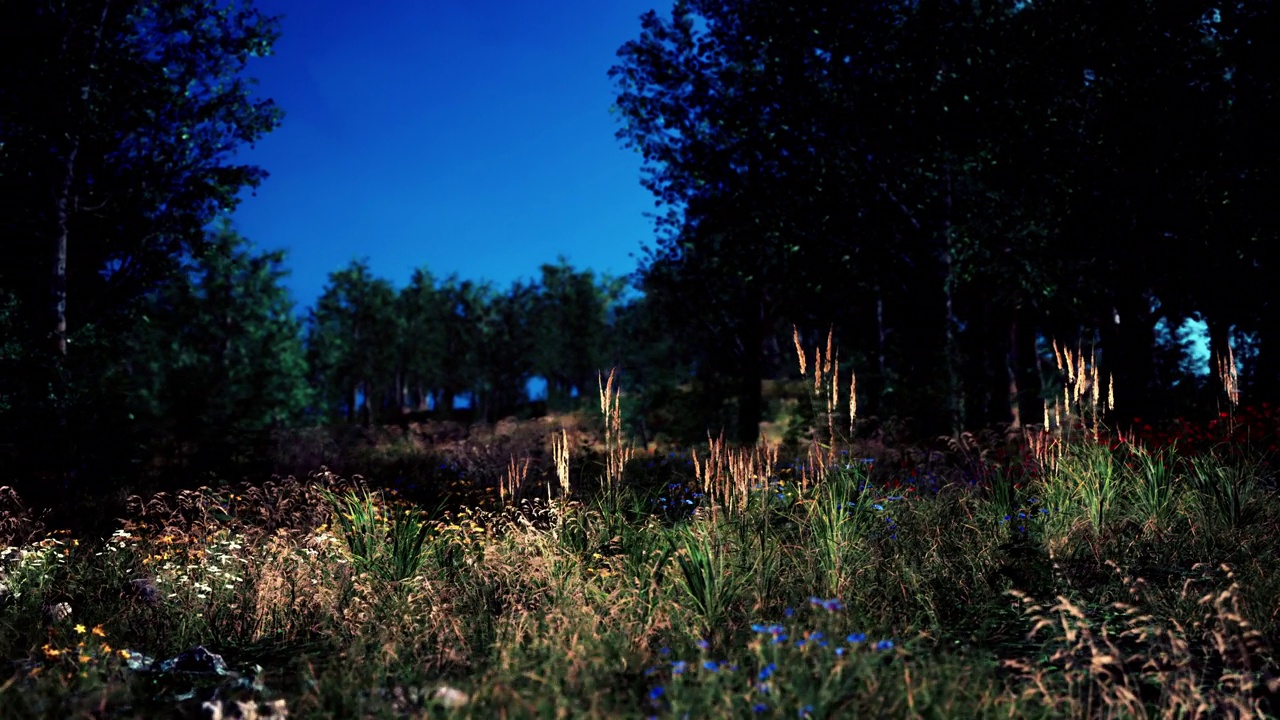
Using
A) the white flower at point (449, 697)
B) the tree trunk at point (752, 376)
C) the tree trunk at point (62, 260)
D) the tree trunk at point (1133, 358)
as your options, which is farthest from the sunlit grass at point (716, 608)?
the tree trunk at point (752, 376)

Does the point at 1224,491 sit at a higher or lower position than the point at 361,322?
lower

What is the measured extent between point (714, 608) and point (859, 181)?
12266 millimetres

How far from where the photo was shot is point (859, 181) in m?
16.0

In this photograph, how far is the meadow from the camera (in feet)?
14.0

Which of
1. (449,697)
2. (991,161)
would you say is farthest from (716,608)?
(991,161)

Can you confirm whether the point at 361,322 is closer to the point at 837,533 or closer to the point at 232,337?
the point at 232,337

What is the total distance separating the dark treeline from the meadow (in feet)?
21.3

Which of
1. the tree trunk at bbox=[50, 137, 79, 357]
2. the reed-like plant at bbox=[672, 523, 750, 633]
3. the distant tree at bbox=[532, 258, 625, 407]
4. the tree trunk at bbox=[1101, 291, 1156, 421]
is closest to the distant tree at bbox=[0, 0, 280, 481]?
the tree trunk at bbox=[50, 137, 79, 357]

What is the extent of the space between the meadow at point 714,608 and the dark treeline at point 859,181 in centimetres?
650

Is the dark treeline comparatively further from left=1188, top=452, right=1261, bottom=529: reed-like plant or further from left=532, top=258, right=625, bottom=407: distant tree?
left=532, top=258, right=625, bottom=407: distant tree

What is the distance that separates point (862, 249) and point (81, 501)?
13327 millimetres

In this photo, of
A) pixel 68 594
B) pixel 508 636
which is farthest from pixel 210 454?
pixel 508 636

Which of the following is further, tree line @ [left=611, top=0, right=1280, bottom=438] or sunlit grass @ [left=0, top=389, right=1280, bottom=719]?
tree line @ [left=611, top=0, right=1280, bottom=438]

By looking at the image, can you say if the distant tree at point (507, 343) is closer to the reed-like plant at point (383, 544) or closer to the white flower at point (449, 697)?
the reed-like plant at point (383, 544)
